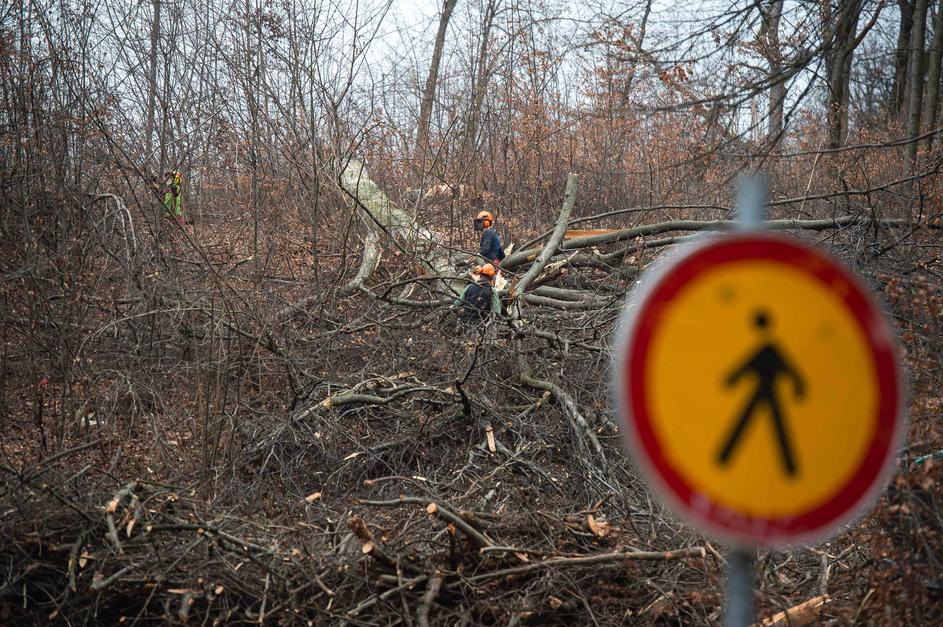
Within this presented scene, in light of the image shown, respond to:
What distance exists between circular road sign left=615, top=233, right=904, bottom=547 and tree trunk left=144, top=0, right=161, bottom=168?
9177 millimetres

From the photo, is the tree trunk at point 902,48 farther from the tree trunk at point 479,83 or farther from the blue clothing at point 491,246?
the tree trunk at point 479,83

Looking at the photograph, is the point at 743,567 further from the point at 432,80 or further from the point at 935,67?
the point at 432,80

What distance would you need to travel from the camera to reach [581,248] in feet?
33.9

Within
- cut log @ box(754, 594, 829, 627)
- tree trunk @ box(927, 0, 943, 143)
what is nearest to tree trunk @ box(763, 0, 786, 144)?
tree trunk @ box(927, 0, 943, 143)

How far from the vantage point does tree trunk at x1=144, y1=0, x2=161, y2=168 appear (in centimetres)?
988

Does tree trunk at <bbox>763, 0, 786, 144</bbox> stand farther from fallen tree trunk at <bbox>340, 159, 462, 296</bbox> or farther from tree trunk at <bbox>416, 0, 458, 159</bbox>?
tree trunk at <bbox>416, 0, 458, 159</bbox>

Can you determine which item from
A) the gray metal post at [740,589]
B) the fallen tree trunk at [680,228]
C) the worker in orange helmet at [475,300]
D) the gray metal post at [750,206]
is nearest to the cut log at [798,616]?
the gray metal post at [740,589]

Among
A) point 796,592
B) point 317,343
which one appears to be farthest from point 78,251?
point 796,592

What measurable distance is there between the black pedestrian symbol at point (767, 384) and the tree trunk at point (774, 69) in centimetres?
810

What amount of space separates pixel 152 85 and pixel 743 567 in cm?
997

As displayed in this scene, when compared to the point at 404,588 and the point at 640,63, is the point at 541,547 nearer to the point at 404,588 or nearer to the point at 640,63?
the point at 404,588

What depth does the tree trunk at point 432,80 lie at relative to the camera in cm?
1340

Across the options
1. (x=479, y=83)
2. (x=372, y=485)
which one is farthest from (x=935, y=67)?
(x=372, y=485)

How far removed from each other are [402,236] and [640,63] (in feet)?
11.3
